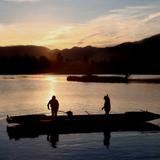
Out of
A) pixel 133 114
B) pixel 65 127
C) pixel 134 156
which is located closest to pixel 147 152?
pixel 134 156

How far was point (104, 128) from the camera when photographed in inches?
1486

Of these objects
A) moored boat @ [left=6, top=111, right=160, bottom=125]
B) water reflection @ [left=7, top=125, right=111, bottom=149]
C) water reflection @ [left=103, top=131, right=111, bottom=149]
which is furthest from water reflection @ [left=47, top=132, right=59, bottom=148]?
water reflection @ [left=103, top=131, right=111, bottom=149]

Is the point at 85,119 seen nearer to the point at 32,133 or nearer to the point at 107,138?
the point at 32,133

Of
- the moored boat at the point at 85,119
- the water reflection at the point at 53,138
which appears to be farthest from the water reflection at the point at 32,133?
the moored boat at the point at 85,119

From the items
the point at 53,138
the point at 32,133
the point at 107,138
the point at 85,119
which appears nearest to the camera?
the point at 107,138

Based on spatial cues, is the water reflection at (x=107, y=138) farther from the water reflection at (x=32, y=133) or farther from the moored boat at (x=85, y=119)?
the moored boat at (x=85, y=119)

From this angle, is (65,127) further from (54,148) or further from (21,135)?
(54,148)

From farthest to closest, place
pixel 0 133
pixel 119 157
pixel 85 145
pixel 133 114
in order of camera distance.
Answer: pixel 133 114 < pixel 0 133 < pixel 85 145 < pixel 119 157

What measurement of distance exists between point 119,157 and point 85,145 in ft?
15.4

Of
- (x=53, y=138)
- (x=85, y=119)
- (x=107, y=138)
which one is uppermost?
(x=85, y=119)

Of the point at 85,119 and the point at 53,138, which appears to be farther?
Answer: the point at 85,119

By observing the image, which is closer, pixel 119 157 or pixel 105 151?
pixel 119 157

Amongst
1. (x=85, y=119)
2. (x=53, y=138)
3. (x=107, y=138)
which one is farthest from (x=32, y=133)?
(x=107, y=138)

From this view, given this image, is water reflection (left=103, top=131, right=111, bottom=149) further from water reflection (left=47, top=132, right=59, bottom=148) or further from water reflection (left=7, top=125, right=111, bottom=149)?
water reflection (left=47, top=132, right=59, bottom=148)
